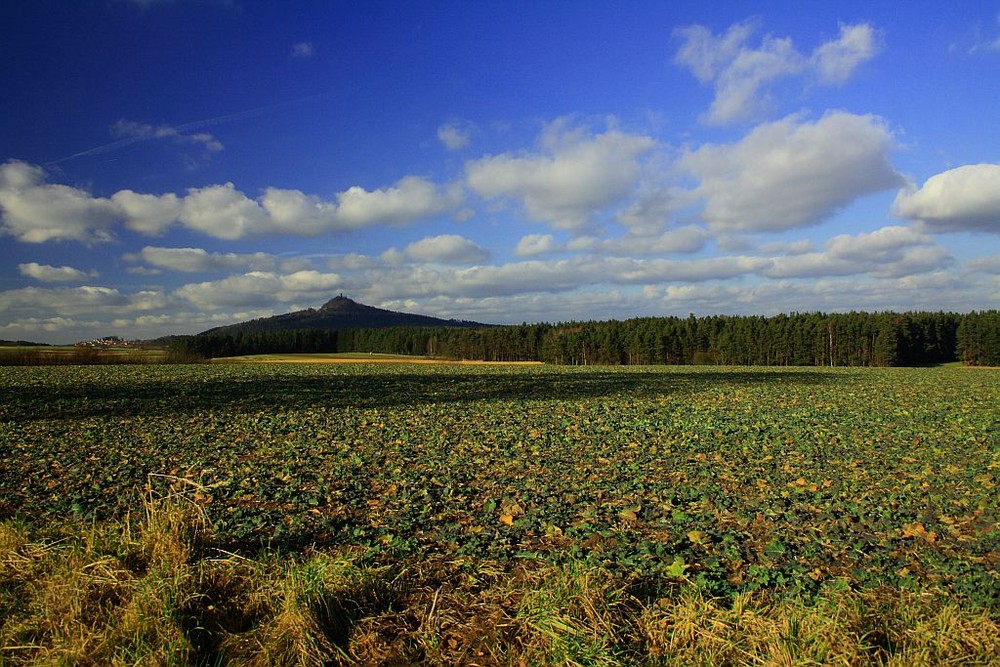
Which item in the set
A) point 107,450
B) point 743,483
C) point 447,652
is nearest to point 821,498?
point 743,483

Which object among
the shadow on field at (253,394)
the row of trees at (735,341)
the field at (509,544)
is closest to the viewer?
the field at (509,544)

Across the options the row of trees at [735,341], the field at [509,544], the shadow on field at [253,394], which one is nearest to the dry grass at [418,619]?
the field at [509,544]

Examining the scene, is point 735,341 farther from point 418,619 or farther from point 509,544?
point 418,619

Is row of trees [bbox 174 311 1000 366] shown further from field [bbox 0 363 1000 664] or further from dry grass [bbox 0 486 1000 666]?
dry grass [bbox 0 486 1000 666]

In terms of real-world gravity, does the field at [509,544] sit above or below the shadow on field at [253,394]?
above

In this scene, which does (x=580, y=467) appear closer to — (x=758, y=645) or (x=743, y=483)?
(x=743, y=483)

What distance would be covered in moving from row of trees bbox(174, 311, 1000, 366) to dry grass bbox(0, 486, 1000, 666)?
74754mm

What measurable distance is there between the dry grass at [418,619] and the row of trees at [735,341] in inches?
2943

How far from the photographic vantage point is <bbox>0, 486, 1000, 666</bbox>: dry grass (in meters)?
3.71

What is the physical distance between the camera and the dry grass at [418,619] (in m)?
3.71

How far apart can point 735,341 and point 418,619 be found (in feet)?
343

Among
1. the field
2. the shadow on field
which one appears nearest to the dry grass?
the field

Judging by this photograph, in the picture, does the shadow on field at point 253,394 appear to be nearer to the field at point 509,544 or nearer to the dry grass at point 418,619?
the field at point 509,544

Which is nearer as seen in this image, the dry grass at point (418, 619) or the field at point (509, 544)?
the dry grass at point (418, 619)
